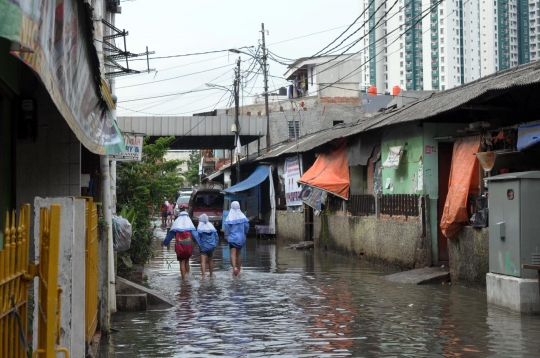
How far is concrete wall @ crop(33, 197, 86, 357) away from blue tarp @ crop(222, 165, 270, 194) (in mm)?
26625

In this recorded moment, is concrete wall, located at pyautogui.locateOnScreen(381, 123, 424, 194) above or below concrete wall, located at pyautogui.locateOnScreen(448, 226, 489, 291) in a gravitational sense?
above

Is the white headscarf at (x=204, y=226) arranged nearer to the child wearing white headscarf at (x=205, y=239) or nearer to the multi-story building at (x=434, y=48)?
the child wearing white headscarf at (x=205, y=239)

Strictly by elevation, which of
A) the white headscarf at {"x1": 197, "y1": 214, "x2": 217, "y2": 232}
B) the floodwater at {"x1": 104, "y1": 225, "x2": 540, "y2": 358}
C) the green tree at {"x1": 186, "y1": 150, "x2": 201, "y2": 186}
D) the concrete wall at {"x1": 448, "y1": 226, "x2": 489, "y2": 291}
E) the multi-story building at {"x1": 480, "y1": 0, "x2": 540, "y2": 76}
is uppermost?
the multi-story building at {"x1": 480, "y1": 0, "x2": 540, "y2": 76}

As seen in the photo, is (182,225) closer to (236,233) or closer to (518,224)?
(236,233)

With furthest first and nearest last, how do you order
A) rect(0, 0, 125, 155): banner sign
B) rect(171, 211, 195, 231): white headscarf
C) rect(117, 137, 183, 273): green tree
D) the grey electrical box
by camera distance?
rect(171, 211, 195, 231): white headscarf < rect(117, 137, 183, 273): green tree < the grey electrical box < rect(0, 0, 125, 155): banner sign

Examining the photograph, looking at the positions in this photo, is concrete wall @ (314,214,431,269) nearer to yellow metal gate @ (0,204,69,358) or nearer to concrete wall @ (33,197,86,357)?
concrete wall @ (33,197,86,357)

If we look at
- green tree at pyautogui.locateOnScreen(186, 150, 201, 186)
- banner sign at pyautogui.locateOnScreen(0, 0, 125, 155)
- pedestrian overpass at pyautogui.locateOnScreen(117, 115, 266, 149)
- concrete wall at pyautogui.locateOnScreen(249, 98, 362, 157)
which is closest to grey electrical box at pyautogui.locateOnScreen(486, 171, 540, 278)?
banner sign at pyautogui.locateOnScreen(0, 0, 125, 155)

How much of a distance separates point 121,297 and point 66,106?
693 centimetres

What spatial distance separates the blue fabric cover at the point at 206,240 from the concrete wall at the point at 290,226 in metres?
12.5

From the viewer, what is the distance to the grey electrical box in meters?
11.3

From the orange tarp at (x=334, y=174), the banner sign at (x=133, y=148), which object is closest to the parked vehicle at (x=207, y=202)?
the orange tarp at (x=334, y=174)

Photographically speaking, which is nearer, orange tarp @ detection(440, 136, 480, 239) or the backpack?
orange tarp @ detection(440, 136, 480, 239)

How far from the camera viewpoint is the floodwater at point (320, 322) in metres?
8.91

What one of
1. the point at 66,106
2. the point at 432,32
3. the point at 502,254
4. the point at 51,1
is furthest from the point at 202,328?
the point at 432,32
